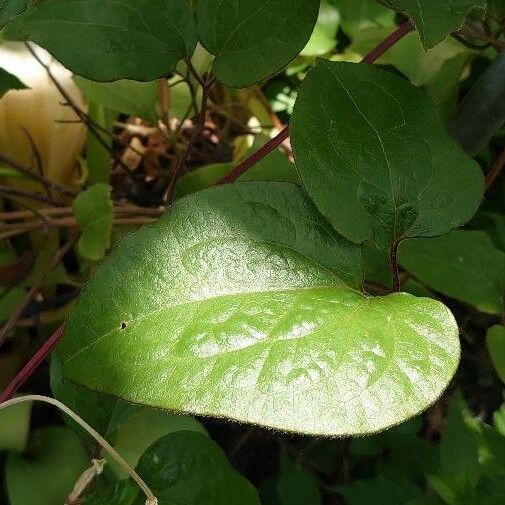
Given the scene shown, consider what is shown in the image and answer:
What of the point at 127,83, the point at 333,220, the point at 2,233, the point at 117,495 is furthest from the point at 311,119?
the point at 2,233

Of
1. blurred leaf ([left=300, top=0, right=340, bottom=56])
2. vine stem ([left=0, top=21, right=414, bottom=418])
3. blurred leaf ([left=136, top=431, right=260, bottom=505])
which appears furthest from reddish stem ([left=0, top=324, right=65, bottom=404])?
blurred leaf ([left=300, top=0, right=340, bottom=56])

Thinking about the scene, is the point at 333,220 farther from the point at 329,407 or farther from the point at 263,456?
the point at 263,456

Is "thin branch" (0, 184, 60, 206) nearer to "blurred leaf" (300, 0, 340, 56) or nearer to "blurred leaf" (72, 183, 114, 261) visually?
"blurred leaf" (72, 183, 114, 261)

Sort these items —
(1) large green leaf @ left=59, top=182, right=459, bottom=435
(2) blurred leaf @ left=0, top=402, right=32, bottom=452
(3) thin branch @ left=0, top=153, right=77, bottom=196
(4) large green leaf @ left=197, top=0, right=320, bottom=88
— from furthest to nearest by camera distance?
(3) thin branch @ left=0, top=153, right=77, bottom=196 < (2) blurred leaf @ left=0, top=402, right=32, bottom=452 < (4) large green leaf @ left=197, top=0, right=320, bottom=88 < (1) large green leaf @ left=59, top=182, right=459, bottom=435

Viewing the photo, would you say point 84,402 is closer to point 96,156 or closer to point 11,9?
point 11,9

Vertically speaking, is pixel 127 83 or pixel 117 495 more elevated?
pixel 127 83

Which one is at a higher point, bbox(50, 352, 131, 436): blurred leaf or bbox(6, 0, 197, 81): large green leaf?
bbox(6, 0, 197, 81): large green leaf

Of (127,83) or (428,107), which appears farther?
(127,83)
